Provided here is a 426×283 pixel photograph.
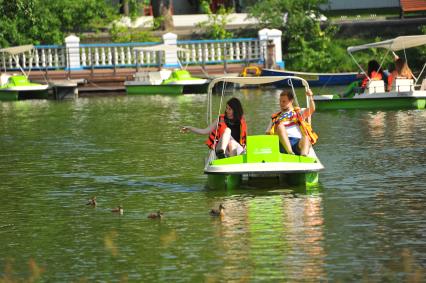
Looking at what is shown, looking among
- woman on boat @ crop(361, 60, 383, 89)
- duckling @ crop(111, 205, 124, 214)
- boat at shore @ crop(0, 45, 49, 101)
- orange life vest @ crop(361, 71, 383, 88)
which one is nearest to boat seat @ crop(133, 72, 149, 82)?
boat at shore @ crop(0, 45, 49, 101)

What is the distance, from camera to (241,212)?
1636cm

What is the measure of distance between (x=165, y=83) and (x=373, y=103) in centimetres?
1319

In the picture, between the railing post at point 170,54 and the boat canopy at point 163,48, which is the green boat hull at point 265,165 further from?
the railing post at point 170,54

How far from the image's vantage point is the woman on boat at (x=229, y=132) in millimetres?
18484

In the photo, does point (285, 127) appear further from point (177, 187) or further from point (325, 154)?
point (325, 154)

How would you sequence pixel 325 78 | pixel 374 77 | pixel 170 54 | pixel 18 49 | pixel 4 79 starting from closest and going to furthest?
pixel 374 77
pixel 325 78
pixel 4 79
pixel 18 49
pixel 170 54

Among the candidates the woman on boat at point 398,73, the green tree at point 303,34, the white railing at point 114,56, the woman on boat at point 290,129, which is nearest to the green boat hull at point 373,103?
the woman on boat at point 398,73

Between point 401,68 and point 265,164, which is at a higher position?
point 401,68

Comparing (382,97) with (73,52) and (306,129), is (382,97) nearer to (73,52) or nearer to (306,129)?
(306,129)

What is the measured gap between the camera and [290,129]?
736 inches

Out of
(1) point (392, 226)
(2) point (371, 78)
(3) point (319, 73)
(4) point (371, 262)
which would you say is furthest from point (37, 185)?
(3) point (319, 73)

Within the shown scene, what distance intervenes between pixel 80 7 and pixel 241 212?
123 feet

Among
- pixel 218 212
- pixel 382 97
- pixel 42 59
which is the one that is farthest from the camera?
pixel 42 59

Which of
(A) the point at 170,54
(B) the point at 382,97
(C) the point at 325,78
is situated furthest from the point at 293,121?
(A) the point at 170,54
